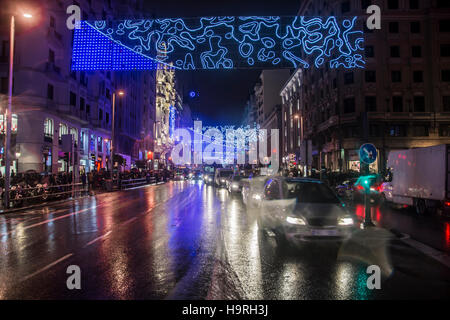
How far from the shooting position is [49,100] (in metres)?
33.6

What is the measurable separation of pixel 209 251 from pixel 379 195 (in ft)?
49.6

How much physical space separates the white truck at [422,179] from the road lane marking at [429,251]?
4332mm

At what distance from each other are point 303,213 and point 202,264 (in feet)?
8.58

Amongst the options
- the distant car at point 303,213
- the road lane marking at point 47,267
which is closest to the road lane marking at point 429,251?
the distant car at point 303,213

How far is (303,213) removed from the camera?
26.3ft

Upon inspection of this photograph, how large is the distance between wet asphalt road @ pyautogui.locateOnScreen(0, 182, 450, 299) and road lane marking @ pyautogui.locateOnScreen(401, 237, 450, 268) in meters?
0.21

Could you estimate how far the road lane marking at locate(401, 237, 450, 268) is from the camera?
762cm

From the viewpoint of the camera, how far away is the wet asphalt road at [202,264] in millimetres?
5352

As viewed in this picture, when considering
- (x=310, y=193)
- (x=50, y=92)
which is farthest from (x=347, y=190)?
(x=50, y=92)

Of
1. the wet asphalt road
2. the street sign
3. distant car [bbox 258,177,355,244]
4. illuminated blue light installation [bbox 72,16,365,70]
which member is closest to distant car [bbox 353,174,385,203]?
illuminated blue light installation [bbox 72,16,365,70]

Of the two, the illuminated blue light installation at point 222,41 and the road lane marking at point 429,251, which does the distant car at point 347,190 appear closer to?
the illuminated blue light installation at point 222,41

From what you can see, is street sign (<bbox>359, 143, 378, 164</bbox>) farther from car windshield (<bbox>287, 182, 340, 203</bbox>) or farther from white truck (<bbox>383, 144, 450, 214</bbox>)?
white truck (<bbox>383, 144, 450, 214</bbox>)
